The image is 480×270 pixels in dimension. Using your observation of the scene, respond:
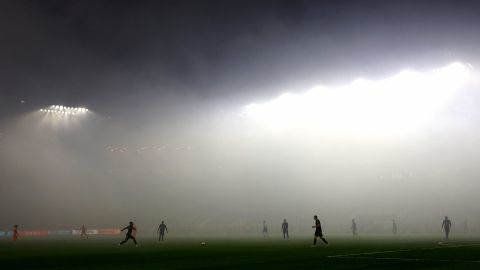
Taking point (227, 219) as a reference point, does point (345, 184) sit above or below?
above

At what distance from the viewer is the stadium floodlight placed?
86.0 metres

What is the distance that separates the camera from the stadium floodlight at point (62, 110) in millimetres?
86000

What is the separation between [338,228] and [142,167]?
5073 centimetres

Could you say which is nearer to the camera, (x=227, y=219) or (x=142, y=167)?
(x=227, y=219)

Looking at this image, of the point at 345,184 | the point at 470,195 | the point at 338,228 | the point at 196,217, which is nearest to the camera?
the point at 338,228

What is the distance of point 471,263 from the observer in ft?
54.0

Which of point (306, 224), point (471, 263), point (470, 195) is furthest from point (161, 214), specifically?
point (471, 263)

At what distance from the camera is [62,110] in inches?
3452

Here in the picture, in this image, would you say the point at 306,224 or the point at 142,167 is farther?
the point at 142,167

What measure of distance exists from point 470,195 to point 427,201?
892 centimetres

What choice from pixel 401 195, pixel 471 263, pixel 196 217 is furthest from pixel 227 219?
pixel 471 263

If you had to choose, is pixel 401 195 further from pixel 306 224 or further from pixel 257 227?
pixel 257 227

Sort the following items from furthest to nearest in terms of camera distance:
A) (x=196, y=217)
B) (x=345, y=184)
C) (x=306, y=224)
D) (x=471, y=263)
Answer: (x=345, y=184) < (x=196, y=217) < (x=306, y=224) < (x=471, y=263)

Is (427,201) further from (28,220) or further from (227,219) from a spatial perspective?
(28,220)
